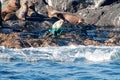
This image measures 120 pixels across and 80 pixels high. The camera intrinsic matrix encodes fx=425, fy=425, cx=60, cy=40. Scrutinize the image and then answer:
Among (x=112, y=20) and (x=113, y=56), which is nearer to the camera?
(x=113, y=56)

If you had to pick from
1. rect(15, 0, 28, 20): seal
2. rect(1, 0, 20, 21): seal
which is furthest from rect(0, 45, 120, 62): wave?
rect(1, 0, 20, 21): seal

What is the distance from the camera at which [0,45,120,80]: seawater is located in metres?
13.0

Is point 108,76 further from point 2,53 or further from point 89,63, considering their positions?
point 2,53

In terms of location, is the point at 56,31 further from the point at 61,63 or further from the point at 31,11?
the point at 31,11

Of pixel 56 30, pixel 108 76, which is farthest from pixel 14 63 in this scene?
pixel 56 30

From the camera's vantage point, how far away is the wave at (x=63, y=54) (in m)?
16.6

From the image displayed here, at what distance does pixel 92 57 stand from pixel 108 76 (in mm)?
3704

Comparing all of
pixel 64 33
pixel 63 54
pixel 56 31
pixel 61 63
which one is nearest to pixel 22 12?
pixel 64 33

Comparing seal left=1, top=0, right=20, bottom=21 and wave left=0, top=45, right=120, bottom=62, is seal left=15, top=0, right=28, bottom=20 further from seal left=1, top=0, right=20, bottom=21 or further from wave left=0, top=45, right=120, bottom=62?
wave left=0, top=45, right=120, bottom=62

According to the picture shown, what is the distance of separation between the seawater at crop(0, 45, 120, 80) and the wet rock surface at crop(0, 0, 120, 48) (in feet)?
3.36

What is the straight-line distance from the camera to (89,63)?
51.4 ft

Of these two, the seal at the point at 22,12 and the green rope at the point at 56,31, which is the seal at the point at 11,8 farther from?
the green rope at the point at 56,31

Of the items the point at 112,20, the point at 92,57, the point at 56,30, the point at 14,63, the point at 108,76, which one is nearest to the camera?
the point at 108,76

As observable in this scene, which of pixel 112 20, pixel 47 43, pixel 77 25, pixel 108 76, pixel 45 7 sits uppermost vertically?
pixel 45 7
